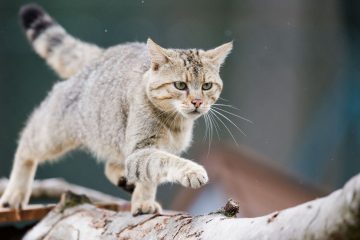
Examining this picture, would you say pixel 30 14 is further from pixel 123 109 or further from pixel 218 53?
pixel 218 53

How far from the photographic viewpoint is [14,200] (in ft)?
8.79

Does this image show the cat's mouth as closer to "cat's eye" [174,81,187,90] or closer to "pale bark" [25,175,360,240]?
"cat's eye" [174,81,187,90]

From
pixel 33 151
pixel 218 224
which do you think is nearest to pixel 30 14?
pixel 33 151

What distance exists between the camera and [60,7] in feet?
10.3

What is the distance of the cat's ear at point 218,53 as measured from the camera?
1.94m

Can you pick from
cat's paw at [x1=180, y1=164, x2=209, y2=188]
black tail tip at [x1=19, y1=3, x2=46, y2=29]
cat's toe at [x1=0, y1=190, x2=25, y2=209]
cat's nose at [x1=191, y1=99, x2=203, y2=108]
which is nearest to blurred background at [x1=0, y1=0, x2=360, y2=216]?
black tail tip at [x1=19, y1=3, x2=46, y2=29]

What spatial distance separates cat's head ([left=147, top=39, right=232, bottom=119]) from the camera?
75.6 inches

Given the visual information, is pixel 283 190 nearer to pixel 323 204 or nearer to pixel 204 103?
pixel 204 103

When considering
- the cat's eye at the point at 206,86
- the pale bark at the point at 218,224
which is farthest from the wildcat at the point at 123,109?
A: the pale bark at the point at 218,224

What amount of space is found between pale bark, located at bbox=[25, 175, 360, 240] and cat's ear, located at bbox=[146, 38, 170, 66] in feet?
1.69

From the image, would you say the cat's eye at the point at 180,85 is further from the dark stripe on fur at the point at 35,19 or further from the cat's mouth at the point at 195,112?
the dark stripe on fur at the point at 35,19

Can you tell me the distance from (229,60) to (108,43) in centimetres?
77

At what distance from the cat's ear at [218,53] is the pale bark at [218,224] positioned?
53cm

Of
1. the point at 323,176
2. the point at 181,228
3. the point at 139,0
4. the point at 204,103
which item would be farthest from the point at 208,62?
the point at 323,176
